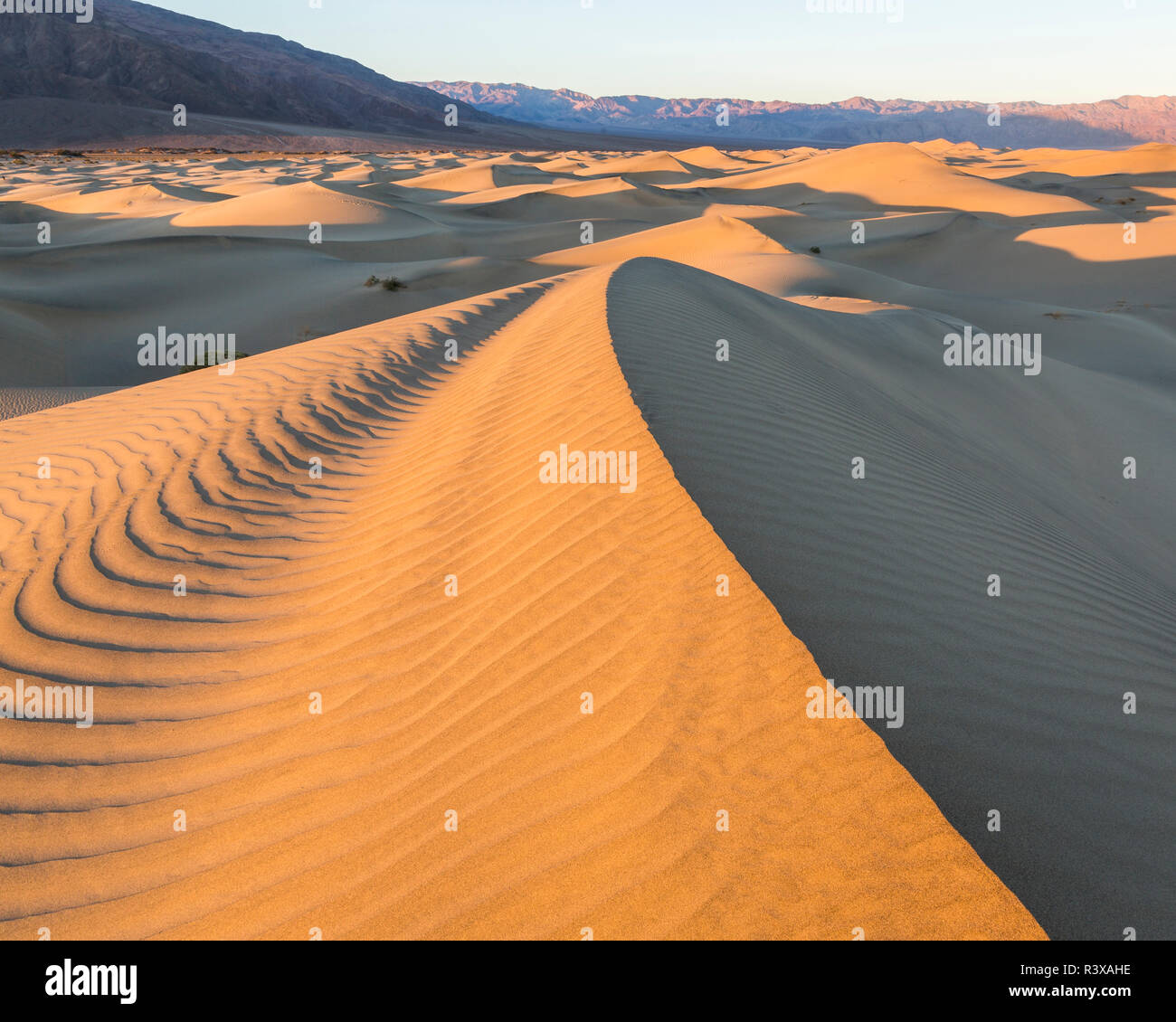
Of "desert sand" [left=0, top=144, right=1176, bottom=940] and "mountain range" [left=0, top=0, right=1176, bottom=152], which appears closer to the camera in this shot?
"desert sand" [left=0, top=144, right=1176, bottom=940]

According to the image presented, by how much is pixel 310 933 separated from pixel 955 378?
9554mm

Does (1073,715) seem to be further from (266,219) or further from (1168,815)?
(266,219)

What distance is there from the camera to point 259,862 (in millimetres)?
2564

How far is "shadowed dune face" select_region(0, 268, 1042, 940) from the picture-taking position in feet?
7.23

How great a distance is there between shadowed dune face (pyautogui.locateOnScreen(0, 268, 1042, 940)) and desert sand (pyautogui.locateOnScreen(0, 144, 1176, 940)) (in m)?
0.01

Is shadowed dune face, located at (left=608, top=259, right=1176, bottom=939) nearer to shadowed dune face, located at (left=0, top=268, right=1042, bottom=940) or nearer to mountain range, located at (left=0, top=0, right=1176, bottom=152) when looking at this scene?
shadowed dune face, located at (left=0, top=268, right=1042, bottom=940)

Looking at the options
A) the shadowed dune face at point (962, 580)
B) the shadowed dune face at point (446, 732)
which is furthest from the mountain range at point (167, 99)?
the shadowed dune face at point (446, 732)

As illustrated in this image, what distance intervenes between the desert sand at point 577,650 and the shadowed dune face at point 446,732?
0.01m

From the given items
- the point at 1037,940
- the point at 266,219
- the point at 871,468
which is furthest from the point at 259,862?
the point at 266,219

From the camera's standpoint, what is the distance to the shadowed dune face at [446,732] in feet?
7.23

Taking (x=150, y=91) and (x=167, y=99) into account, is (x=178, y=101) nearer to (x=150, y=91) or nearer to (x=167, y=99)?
(x=167, y=99)

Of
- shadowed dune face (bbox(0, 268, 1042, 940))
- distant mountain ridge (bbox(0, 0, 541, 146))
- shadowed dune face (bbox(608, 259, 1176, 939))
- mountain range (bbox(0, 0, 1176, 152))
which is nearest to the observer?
shadowed dune face (bbox(0, 268, 1042, 940))

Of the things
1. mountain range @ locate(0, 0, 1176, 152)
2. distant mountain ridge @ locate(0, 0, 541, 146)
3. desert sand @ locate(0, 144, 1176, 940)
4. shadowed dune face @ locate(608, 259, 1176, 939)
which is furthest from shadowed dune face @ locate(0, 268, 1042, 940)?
distant mountain ridge @ locate(0, 0, 541, 146)

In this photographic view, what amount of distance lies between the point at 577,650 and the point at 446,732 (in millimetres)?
562
